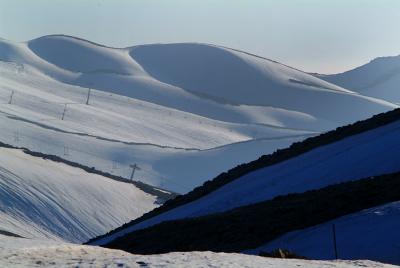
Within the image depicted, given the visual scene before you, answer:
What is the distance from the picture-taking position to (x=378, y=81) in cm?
18975

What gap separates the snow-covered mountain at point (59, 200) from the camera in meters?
32.5

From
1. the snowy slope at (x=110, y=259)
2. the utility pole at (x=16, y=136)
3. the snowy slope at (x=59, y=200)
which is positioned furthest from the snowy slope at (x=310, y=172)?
the utility pole at (x=16, y=136)

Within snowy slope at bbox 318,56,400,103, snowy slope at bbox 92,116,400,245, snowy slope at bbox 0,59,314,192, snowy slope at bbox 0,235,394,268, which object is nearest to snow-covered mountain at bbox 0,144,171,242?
snowy slope at bbox 92,116,400,245

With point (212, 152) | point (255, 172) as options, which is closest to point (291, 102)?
point (212, 152)

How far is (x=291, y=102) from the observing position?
136 m

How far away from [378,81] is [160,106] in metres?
92.7

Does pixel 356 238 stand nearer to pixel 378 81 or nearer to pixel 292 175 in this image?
pixel 292 175

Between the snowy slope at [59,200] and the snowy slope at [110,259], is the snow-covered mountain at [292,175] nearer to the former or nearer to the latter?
the snowy slope at [110,259]

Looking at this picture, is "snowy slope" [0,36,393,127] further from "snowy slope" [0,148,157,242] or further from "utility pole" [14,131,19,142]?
"snowy slope" [0,148,157,242]

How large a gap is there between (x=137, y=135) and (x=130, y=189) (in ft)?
129

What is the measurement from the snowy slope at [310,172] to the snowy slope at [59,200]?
10.2 metres

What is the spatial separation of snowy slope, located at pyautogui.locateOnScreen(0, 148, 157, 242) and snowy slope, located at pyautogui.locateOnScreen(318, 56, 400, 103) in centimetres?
13679

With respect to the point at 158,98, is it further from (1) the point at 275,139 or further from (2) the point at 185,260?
(2) the point at 185,260

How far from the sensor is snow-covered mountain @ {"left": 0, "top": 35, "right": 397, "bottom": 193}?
6625cm
